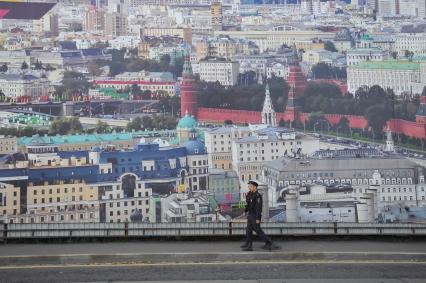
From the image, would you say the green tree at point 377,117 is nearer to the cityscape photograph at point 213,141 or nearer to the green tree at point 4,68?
the cityscape photograph at point 213,141

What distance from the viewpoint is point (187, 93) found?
1170cm

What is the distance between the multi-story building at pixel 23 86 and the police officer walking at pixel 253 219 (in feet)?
26.8

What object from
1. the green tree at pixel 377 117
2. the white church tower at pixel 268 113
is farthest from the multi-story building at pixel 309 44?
the green tree at pixel 377 117

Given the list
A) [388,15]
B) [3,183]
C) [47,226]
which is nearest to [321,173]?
[3,183]

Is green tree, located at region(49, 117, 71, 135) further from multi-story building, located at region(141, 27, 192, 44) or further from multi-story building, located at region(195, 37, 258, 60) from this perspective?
multi-story building, located at region(141, 27, 192, 44)

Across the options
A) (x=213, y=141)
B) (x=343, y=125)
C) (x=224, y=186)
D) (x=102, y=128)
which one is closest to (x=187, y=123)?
(x=102, y=128)

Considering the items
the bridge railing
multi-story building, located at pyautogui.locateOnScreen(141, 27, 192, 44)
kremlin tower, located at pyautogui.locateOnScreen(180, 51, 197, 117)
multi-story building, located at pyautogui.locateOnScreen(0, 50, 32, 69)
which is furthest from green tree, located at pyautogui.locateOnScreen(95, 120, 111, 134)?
the bridge railing

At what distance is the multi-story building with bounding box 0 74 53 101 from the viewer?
11266 millimetres

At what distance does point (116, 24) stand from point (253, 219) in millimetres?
10370

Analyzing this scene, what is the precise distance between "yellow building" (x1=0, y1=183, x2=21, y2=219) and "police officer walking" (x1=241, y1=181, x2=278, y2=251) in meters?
3.74

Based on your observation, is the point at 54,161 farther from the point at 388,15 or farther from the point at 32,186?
the point at 388,15

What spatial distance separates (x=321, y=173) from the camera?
8.21 meters

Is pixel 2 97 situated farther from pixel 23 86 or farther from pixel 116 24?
pixel 116 24

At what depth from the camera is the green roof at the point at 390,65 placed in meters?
12.8
